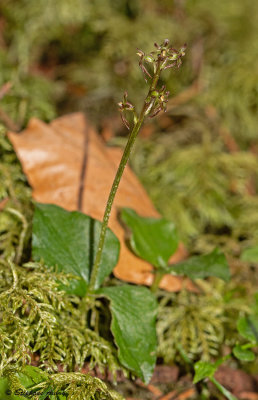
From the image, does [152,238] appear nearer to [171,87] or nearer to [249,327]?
[249,327]

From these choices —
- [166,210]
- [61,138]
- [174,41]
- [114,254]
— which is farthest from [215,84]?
[114,254]

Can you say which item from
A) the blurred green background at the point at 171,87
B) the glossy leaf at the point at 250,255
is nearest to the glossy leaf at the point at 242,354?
the glossy leaf at the point at 250,255

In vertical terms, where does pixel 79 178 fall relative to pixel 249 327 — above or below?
above

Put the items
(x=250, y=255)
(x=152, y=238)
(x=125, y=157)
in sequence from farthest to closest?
(x=250, y=255) → (x=152, y=238) → (x=125, y=157)

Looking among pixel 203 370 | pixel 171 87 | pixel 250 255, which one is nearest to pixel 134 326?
pixel 203 370

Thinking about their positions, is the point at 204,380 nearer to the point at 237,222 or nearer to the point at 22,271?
the point at 22,271

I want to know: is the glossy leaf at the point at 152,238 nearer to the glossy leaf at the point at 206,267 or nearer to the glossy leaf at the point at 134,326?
the glossy leaf at the point at 206,267

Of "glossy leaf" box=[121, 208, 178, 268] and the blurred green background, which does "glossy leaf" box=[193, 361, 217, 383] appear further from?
the blurred green background

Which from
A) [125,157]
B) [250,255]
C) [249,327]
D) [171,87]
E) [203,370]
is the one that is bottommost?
[203,370]
